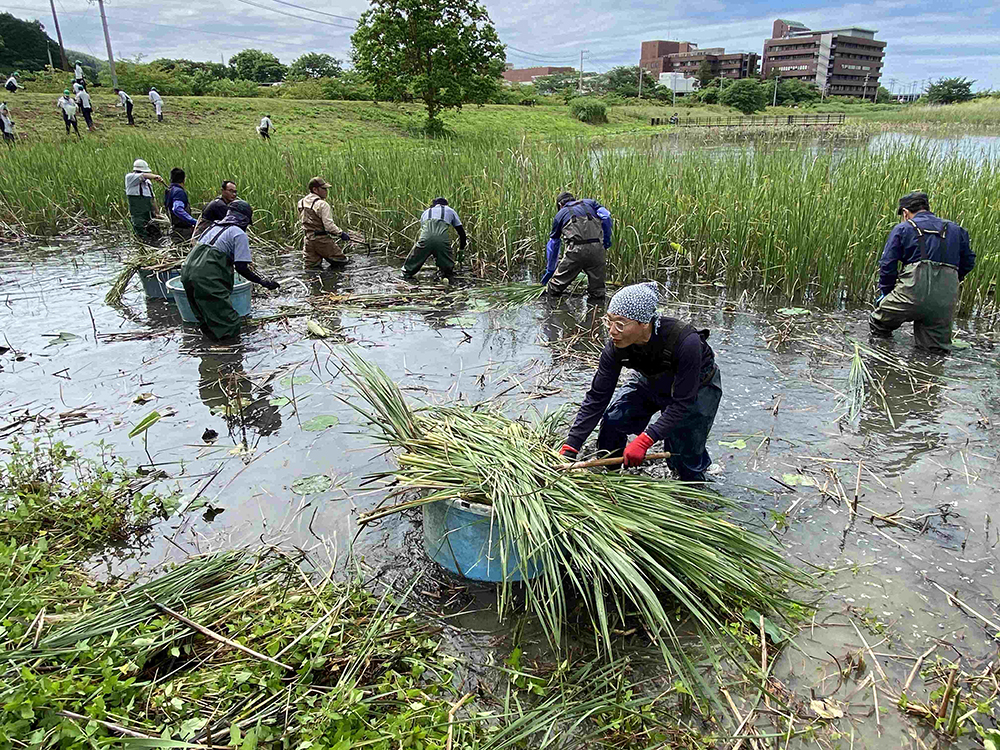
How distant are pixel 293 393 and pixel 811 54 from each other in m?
115

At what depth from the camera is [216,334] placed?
586 centimetres

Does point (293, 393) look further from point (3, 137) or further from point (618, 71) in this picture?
point (618, 71)

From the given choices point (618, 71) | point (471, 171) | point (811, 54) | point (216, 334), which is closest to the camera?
point (216, 334)

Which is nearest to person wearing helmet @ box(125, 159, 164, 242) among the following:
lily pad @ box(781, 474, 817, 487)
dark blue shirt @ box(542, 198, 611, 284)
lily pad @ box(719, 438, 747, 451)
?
dark blue shirt @ box(542, 198, 611, 284)

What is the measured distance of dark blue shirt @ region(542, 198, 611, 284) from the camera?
6.50m

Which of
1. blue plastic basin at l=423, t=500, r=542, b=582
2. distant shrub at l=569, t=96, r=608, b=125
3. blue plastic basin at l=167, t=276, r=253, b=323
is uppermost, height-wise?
distant shrub at l=569, t=96, r=608, b=125

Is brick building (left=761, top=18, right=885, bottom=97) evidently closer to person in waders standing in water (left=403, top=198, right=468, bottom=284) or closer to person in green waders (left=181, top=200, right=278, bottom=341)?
person in waders standing in water (left=403, top=198, right=468, bottom=284)

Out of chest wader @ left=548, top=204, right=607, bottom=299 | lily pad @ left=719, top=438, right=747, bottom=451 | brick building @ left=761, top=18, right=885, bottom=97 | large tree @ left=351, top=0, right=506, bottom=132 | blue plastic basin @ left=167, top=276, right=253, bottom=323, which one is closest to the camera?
lily pad @ left=719, top=438, right=747, bottom=451

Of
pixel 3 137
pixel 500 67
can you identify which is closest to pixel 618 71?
pixel 500 67

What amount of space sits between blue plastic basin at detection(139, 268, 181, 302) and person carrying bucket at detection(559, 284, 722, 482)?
5.50m

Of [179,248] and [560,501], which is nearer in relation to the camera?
[560,501]

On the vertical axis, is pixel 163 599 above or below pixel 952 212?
below

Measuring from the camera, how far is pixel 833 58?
94.6 metres

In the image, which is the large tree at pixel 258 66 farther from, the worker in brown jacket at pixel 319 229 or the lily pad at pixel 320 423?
the lily pad at pixel 320 423
